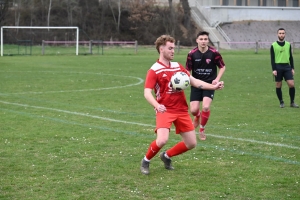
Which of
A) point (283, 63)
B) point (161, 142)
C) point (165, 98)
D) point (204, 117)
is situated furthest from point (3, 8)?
point (161, 142)

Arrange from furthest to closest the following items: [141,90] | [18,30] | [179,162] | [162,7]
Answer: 1. [162,7]
2. [18,30]
3. [141,90]
4. [179,162]

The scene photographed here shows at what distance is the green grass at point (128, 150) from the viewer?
753 cm

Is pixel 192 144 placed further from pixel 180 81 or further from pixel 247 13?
pixel 247 13

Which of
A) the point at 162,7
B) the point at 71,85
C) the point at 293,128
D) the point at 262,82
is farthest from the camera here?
the point at 162,7

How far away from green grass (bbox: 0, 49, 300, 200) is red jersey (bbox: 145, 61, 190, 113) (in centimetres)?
94

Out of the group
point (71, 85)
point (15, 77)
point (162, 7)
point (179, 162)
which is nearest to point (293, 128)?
point (179, 162)

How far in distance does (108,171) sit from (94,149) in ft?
5.33

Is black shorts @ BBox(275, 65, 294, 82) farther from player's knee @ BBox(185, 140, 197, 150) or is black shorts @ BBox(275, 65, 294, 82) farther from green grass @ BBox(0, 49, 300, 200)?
player's knee @ BBox(185, 140, 197, 150)

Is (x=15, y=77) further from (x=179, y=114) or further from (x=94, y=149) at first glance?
(x=179, y=114)

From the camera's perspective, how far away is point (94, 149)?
10.1 meters

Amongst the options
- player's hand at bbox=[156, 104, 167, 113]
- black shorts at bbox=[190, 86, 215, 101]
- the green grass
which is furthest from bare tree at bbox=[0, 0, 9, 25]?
player's hand at bbox=[156, 104, 167, 113]

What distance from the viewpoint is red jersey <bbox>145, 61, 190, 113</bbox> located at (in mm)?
8266

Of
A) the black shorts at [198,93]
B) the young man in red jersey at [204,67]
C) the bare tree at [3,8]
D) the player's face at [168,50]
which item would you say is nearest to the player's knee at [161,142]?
the player's face at [168,50]

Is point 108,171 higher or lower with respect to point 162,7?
lower
